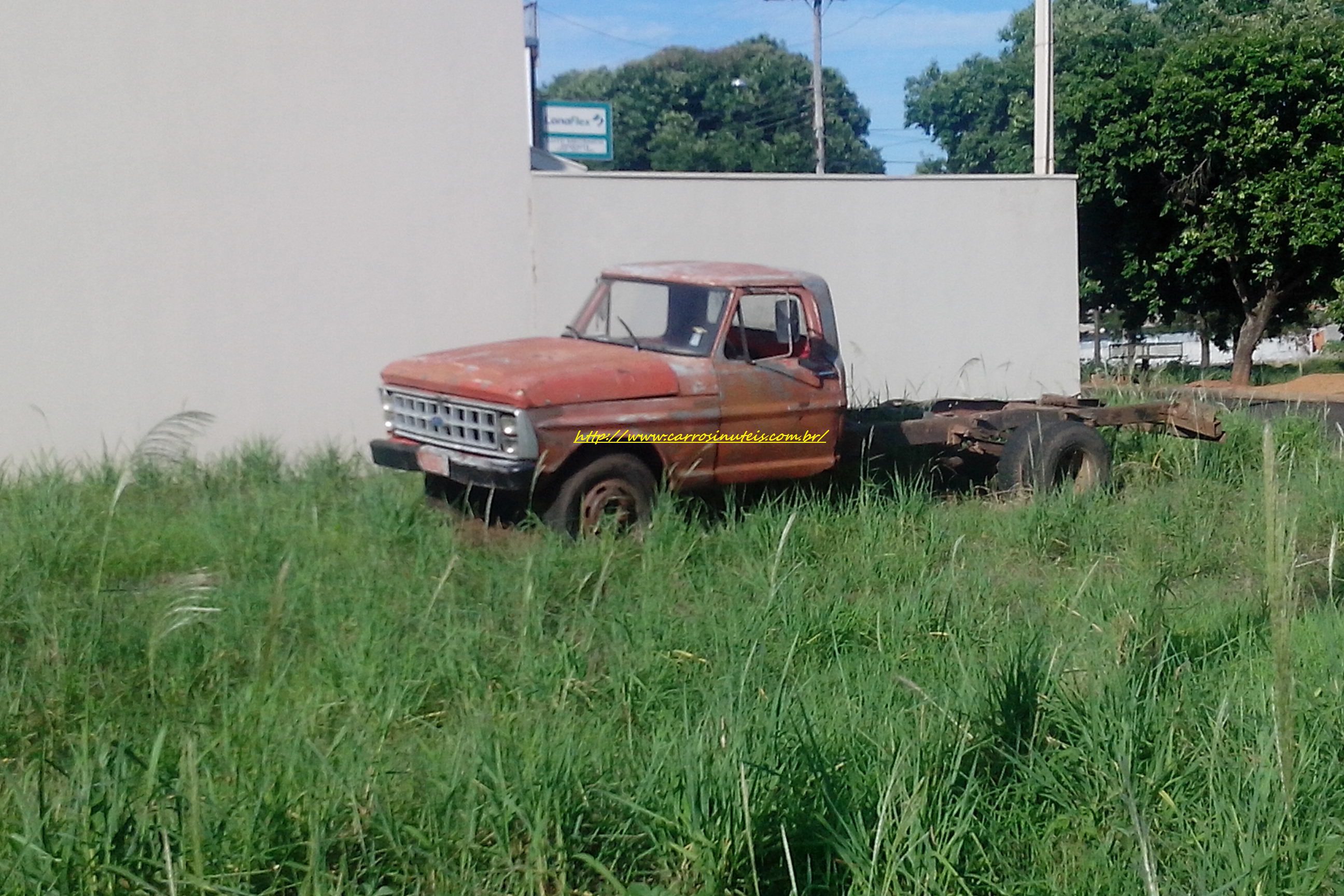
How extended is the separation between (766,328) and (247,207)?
4.55 metres

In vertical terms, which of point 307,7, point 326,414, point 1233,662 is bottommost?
point 1233,662

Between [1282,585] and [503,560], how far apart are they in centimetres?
490

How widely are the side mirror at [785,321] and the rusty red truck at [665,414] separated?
1 centimetres

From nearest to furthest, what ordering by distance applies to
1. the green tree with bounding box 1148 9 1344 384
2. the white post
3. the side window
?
the side window
the white post
the green tree with bounding box 1148 9 1344 384

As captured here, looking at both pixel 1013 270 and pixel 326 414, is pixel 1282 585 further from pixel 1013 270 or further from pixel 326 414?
pixel 1013 270

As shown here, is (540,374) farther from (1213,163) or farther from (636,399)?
(1213,163)

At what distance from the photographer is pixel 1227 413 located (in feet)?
36.9

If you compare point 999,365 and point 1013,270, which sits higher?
point 1013,270

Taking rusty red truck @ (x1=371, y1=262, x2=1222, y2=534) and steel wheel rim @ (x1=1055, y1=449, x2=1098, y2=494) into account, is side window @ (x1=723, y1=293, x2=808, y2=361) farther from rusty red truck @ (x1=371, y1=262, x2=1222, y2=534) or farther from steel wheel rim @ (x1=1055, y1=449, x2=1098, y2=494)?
steel wheel rim @ (x1=1055, y1=449, x2=1098, y2=494)

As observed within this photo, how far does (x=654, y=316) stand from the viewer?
28.0 ft

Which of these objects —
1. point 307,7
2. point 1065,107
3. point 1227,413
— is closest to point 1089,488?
point 1227,413

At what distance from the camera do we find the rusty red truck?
23.9ft

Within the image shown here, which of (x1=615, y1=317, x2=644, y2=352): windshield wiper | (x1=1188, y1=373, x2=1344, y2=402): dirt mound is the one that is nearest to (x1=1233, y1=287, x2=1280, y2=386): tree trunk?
(x1=1188, y1=373, x2=1344, y2=402): dirt mound

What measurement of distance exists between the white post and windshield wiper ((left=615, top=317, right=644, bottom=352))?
6624mm
